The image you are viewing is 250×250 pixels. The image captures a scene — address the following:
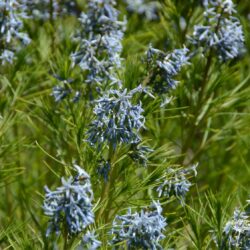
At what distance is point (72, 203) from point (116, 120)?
0.18 metres

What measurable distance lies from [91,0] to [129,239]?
0.57m

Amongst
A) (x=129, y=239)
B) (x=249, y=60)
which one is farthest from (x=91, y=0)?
(x=249, y=60)

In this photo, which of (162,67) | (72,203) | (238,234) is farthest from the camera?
(162,67)

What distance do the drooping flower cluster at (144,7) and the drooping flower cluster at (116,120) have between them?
2.96 ft

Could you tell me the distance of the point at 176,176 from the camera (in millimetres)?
1007

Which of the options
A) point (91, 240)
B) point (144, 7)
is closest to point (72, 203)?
point (91, 240)

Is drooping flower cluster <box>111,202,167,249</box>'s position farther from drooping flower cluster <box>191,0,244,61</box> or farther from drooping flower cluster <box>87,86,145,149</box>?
drooping flower cluster <box>191,0,244,61</box>

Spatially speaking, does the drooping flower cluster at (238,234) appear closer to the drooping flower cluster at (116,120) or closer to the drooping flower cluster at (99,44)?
the drooping flower cluster at (116,120)

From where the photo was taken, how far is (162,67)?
3.39 feet

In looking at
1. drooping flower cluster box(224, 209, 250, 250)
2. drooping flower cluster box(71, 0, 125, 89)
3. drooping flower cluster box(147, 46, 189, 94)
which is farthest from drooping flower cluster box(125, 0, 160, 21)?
drooping flower cluster box(224, 209, 250, 250)

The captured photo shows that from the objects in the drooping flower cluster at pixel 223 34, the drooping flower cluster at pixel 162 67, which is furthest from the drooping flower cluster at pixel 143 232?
the drooping flower cluster at pixel 223 34

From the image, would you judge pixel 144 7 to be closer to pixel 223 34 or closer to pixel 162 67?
pixel 223 34

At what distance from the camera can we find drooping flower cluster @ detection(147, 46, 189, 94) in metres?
1.03

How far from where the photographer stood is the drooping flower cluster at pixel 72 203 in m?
0.77
